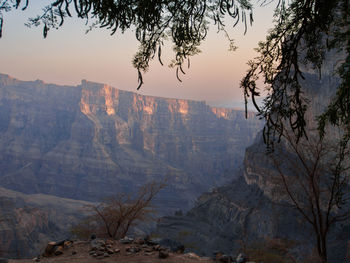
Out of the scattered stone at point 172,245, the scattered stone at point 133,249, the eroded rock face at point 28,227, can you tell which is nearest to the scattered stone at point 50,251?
the scattered stone at point 133,249

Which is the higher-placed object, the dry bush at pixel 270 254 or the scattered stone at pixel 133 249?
the scattered stone at pixel 133 249

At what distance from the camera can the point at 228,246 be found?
5134 centimetres

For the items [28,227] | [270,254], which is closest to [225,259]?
[270,254]

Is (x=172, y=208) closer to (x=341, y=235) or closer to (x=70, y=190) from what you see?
(x=70, y=190)

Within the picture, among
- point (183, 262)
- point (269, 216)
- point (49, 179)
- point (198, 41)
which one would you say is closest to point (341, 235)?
point (269, 216)

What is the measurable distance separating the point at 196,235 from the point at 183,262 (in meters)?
55.7

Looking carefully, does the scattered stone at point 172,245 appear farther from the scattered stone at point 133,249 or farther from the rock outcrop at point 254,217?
the rock outcrop at point 254,217

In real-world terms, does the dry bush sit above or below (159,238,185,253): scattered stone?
below

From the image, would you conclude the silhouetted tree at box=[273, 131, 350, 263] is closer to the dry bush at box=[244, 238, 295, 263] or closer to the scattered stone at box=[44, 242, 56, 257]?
the dry bush at box=[244, 238, 295, 263]

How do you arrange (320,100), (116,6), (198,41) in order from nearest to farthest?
(116,6) → (198,41) → (320,100)

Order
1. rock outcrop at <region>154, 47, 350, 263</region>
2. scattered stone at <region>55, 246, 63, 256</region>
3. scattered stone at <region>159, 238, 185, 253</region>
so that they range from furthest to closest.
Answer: rock outcrop at <region>154, 47, 350, 263</region>, scattered stone at <region>159, 238, 185, 253</region>, scattered stone at <region>55, 246, 63, 256</region>

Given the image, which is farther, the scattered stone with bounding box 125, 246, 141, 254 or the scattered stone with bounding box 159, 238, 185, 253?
the scattered stone with bounding box 159, 238, 185, 253

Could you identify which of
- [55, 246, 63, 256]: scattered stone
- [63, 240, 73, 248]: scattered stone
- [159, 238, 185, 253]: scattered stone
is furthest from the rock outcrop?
[55, 246, 63, 256]: scattered stone

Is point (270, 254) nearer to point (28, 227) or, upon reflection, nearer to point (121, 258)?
point (121, 258)
